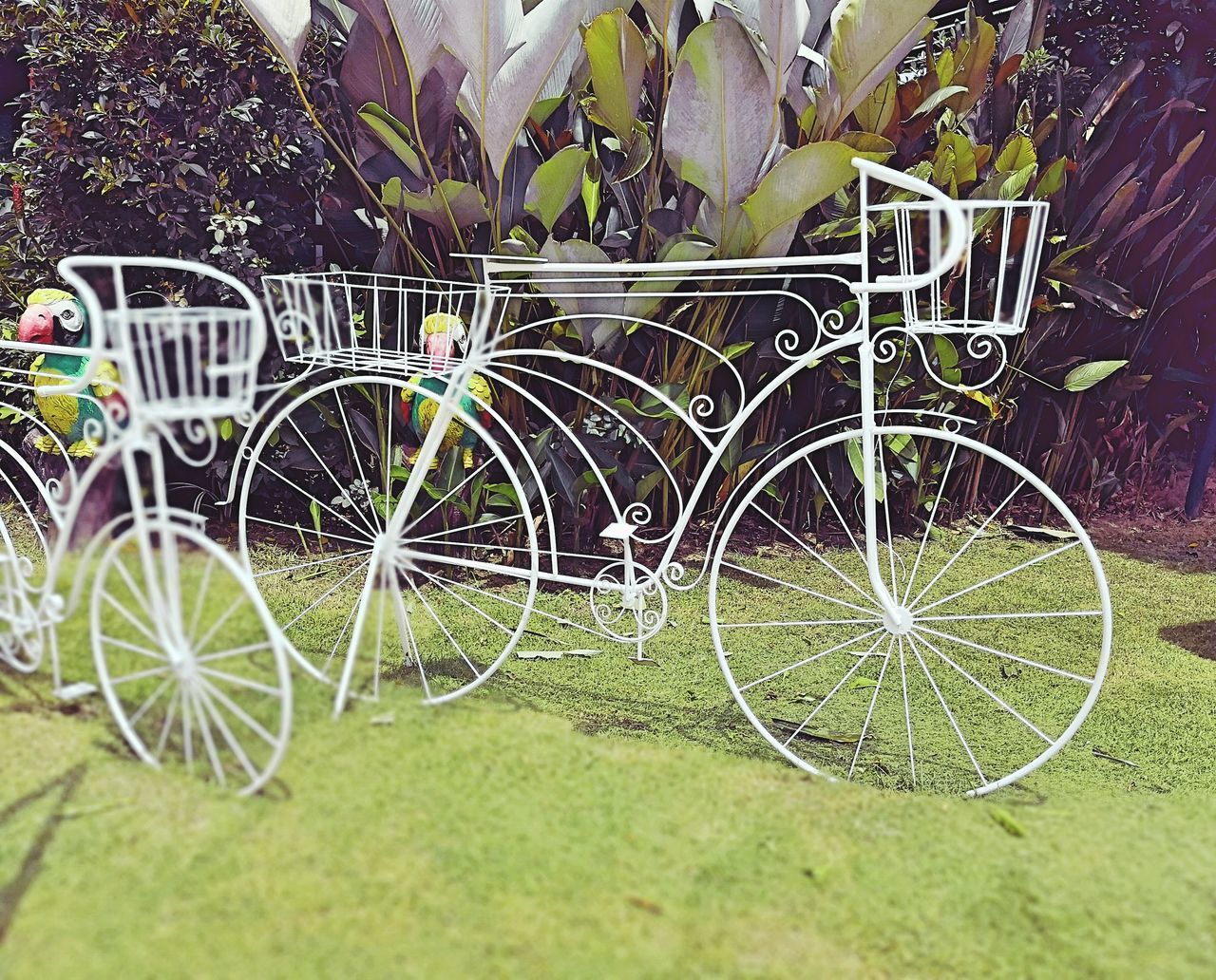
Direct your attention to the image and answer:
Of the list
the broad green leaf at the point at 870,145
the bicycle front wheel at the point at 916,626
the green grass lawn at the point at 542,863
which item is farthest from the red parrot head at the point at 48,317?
the broad green leaf at the point at 870,145

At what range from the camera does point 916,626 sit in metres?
2.87

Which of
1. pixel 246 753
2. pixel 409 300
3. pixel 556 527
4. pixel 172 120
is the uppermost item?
pixel 172 120

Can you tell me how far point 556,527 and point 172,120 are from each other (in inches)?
79.8

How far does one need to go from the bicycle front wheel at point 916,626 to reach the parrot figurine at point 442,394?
37.7 inches

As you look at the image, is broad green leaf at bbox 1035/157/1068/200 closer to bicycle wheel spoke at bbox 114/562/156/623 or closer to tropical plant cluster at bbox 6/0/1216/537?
tropical plant cluster at bbox 6/0/1216/537

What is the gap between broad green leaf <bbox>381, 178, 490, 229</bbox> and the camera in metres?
3.34

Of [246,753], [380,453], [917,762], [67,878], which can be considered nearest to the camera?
[67,878]

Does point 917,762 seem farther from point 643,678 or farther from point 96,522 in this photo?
point 96,522

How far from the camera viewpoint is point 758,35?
353 centimetres

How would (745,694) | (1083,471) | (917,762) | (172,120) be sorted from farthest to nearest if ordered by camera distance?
(1083,471), (172,120), (745,694), (917,762)

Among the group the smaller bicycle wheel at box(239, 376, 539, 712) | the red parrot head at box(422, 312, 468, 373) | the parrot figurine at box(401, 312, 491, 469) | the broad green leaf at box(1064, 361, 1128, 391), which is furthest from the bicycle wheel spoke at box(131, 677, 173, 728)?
the broad green leaf at box(1064, 361, 1128, 391)

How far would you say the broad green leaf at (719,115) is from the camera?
2.98 metres

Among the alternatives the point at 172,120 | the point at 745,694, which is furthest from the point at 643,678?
the point at 172,120

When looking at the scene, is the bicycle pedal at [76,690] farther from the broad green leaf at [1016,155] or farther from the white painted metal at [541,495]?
the broad green leaf at [1016,155]
